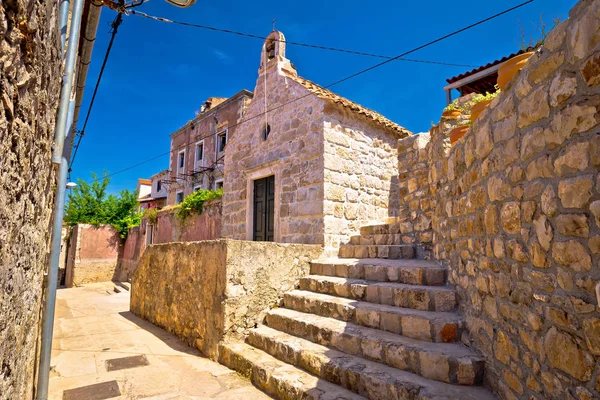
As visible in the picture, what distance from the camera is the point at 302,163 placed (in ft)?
21.9

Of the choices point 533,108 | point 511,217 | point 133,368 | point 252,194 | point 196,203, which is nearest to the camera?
point 533,108

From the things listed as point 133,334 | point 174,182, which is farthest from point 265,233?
point 174,182

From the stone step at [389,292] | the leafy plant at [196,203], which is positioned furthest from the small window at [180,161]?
the stone step at [389,292]

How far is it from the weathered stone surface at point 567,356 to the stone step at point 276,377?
1.52 metres

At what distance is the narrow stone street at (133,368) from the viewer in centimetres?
320

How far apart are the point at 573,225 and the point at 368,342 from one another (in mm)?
2092

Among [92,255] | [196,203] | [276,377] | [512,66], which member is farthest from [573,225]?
[92,255]

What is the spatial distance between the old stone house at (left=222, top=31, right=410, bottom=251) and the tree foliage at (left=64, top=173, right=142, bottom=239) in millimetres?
10081

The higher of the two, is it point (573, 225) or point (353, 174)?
point (353, 174)

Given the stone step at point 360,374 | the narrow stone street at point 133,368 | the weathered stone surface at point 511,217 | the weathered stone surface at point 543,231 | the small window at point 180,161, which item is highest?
the small window at point 180,161

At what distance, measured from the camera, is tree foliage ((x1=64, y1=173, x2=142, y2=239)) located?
16.0 m

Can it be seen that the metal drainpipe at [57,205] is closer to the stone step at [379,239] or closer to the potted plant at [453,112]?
the potted plant at [453,112]

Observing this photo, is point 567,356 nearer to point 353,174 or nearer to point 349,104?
point 353,174

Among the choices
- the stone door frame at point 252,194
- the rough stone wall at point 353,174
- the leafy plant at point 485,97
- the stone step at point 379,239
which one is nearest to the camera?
the leafy plant at point 485,97
